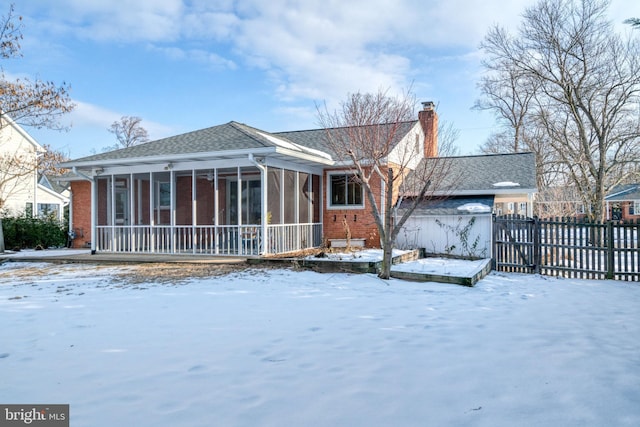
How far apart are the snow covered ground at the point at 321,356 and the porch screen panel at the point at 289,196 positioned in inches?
201

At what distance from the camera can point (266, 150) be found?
10789 mm

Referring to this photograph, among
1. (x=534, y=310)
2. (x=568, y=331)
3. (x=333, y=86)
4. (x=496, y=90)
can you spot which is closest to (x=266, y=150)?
(x=333, y=86)

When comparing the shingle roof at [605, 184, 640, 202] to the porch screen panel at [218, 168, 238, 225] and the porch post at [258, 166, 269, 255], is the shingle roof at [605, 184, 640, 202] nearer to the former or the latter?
the porch screen panel at [218, 168, 238, 225]

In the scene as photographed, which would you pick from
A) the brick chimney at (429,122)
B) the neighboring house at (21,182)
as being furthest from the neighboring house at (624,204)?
the neighboring house at (21,182)

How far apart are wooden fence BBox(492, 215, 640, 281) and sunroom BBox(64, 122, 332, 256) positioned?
559 centimetres

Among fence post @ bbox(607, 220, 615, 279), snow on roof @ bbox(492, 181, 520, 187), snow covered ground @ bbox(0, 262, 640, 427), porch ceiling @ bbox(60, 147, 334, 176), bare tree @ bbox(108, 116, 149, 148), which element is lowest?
snow covered ground @ bbox(0, 262, 640, 427)

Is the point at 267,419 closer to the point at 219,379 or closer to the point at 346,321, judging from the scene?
the point at 219,379

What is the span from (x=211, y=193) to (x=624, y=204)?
143 ft

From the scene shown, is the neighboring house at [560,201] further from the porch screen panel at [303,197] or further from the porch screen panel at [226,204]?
the porch screen panel at [226,204]

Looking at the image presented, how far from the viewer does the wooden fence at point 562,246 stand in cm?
991

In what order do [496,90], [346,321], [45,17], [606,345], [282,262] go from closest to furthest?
[606,345]
[346,321]
[282,262]
[45,17]
[496,90]

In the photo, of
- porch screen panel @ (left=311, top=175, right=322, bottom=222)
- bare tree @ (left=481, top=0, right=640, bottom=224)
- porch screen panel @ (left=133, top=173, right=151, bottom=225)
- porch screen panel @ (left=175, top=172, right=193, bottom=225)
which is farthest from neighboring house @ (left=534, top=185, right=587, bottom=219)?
porch screen panel @ (left=133, top=173, right=151, bottom=225)

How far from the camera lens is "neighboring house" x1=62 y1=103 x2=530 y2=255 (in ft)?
38.8

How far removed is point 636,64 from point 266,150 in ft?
57.6
